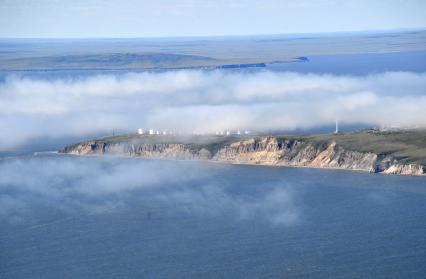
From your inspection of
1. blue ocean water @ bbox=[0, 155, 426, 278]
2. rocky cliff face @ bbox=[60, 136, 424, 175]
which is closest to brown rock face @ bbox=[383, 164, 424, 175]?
rocky cliff face @ bbox=[60, 136, 424, 175]

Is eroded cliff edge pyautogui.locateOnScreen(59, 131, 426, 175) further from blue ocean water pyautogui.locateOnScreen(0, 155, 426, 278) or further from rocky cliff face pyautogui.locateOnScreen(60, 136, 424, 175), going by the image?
blue ocean water pyautogui.locateOnScreen(0, 155, 426, 278)

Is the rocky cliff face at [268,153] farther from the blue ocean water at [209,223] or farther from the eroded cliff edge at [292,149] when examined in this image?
the blue ocean water at [209,223]

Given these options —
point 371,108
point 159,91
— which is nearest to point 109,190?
point 371,108

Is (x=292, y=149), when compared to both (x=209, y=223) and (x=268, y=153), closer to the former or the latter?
(x=268, y=153)

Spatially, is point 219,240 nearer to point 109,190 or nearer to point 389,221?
point 389,221

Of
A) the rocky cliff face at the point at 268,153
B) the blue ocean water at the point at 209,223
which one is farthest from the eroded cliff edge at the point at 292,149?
the blue ocean water at the point at 209,223

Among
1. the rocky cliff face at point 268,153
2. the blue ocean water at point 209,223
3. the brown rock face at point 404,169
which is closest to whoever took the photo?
the blue ocean water at point 209,223
